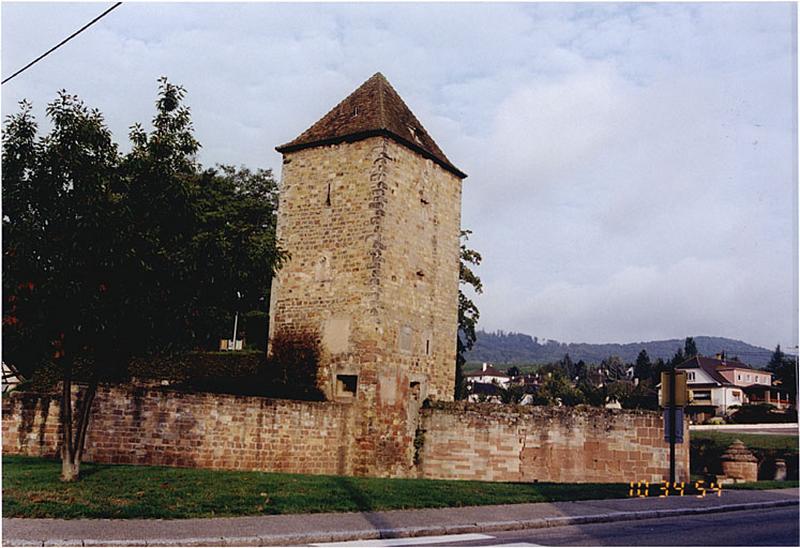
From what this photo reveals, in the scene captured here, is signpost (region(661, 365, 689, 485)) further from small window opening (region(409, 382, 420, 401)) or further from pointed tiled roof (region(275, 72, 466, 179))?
pointed tiled roof (region(275, 72, 466, 179))

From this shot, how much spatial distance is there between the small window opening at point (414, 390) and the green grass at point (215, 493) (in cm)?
896

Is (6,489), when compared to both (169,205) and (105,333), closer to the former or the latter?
(105,333)

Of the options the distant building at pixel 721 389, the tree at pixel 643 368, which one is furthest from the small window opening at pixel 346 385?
the tree at pixel 643 368

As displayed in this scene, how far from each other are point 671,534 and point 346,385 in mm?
15776

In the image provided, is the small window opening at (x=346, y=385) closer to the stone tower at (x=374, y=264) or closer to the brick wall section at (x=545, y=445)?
the stone tower at (x=374, y=264)

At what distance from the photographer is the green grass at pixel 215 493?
1190 cm

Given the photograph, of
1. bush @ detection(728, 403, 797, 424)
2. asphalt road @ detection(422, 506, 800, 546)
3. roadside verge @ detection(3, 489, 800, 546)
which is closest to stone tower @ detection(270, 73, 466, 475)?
roadside verge @ detection(3, 489, 800, 546)

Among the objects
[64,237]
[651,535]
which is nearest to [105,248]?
[64,237]

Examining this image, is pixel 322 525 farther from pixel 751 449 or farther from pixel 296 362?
pixel 751 449

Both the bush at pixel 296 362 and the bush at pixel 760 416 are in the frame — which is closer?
the bush at pixel 296 362

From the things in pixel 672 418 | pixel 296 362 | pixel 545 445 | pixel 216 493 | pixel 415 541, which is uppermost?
Answer: pixel 296 362

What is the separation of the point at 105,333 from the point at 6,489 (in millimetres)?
3152

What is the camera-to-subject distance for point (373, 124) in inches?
1081

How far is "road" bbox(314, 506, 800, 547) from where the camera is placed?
10742 mm
